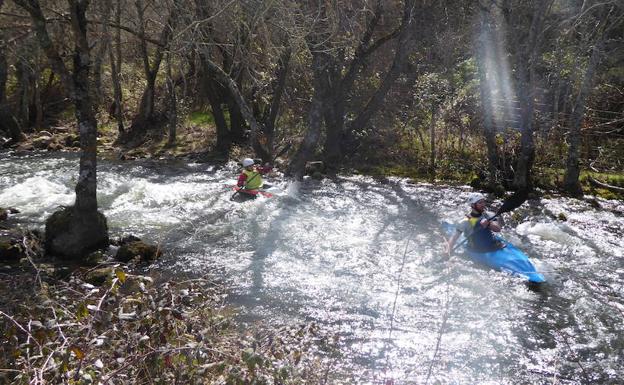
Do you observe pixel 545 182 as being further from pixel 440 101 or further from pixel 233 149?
pixel 233 149

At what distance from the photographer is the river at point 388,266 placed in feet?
20.4

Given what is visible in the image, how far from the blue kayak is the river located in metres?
0.16

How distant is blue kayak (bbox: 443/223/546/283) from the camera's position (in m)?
8.19

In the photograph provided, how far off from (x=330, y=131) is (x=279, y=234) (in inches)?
267

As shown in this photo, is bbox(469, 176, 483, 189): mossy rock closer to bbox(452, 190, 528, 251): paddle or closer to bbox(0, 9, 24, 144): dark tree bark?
bbox(452, 190, 528, 251): paddle

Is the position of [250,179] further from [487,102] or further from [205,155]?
[487,102]

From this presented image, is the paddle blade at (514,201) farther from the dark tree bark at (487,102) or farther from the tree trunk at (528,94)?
the dark tree bark at (487,102)

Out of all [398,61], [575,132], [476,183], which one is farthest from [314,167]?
[575,132]

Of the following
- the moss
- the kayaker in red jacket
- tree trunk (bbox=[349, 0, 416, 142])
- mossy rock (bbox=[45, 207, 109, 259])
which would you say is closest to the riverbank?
the moss

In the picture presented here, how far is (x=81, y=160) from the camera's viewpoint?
329 inches

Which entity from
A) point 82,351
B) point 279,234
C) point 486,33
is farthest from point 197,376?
point 486,33

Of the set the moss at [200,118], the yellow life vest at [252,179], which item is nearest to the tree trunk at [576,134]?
the yellow life vest at [252,179]

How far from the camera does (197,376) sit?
3492 millimetres

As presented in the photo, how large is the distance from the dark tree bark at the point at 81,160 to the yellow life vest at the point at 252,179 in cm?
429
